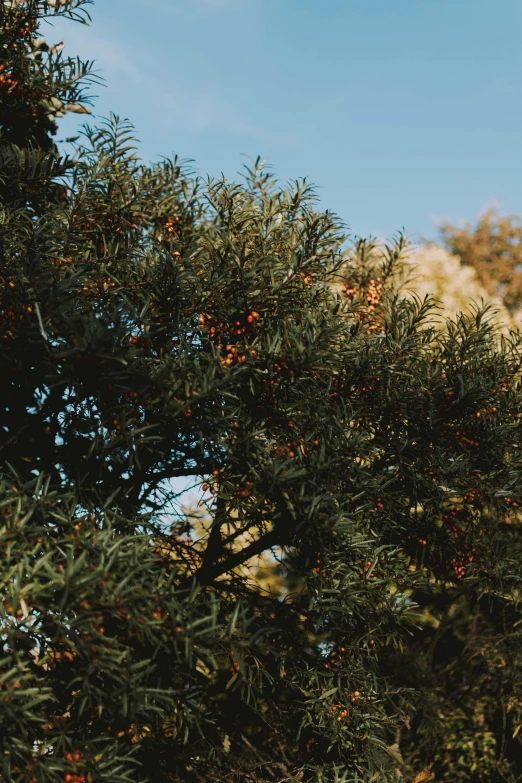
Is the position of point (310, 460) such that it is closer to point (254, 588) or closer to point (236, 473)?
point (236, 473)

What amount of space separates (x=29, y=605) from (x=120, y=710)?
848mm

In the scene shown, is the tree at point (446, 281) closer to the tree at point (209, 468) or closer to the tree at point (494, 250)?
the tree at point (209, 468)

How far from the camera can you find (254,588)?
6895mm

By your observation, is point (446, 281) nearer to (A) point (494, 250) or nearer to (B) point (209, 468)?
(B) point (209, 468)

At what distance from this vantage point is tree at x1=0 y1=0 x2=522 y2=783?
4.57m

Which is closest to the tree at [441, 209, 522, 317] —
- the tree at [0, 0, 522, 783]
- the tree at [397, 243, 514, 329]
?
the tree at [397, 243, 514, 329]

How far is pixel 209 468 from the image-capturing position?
19.6 feet

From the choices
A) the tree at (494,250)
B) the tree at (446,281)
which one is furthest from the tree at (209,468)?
the tree at (494,250)

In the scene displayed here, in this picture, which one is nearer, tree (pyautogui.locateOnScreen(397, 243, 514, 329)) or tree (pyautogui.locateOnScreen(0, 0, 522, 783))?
tree (pyautogui.locateOnScreen(0, 0, 522, 783))

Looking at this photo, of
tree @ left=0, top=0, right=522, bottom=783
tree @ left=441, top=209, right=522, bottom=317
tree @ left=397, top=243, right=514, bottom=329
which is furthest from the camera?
tree @ left=441, top=209, right=522, bottom=317

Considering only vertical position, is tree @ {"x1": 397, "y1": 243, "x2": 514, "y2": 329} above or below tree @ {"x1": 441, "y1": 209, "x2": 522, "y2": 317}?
below

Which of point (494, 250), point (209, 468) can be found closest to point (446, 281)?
point (209, 468)

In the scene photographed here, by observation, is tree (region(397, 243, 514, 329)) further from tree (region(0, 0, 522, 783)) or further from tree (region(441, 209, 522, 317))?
tree (region(441, 209, 522, 317))

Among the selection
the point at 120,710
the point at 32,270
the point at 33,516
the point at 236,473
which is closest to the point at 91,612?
the point at 120,710
